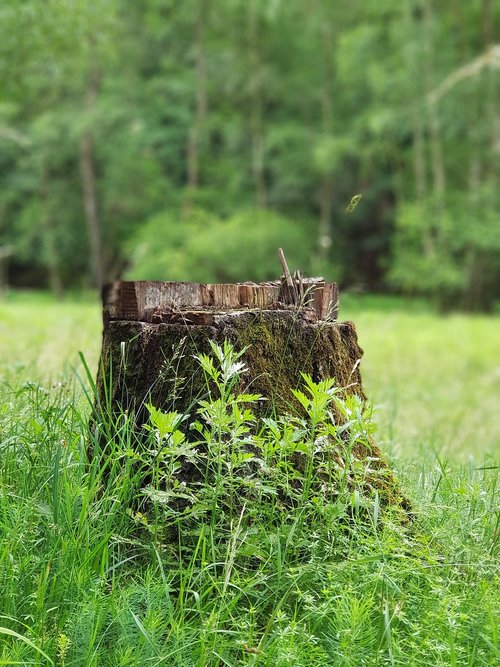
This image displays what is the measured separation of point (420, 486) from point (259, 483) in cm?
86

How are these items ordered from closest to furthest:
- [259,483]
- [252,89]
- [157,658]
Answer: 1. [157,658]
2. [259,483]
3. [252,89]

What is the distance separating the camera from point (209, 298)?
3287 mm

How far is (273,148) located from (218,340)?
2978 cm

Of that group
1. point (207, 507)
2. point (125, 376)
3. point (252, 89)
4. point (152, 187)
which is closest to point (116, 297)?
point (125, 376)

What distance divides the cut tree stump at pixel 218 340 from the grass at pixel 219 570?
0.18 m

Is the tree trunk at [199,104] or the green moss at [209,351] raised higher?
the tree trunk at [199,104]

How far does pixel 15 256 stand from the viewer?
39.4 metres

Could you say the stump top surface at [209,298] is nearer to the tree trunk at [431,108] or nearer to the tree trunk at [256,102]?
the tree trunk at [431,108]

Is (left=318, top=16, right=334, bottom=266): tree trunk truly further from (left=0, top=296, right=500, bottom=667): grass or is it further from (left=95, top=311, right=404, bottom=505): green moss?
(left=0, top=296, right=500, bottom=667): grass

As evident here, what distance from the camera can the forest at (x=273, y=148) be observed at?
26.3 meters

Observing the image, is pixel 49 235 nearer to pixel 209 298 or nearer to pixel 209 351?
pixel 209 298

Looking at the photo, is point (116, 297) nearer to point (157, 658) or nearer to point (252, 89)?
point (157, 658)

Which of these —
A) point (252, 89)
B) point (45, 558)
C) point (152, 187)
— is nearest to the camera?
point (45, 558)

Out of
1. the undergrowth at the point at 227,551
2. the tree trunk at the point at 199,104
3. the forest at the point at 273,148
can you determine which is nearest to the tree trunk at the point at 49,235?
the forest at the point at 273,148
